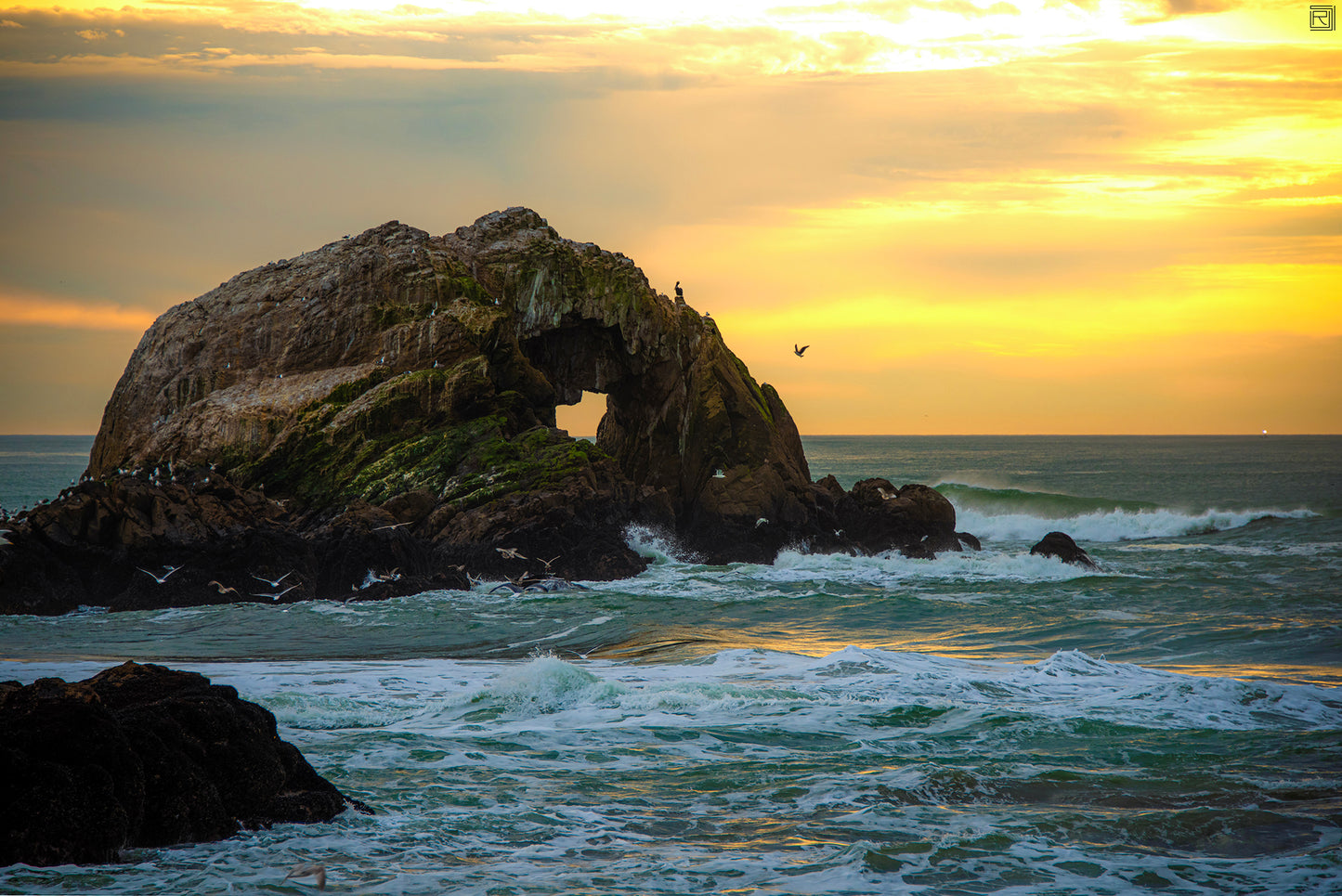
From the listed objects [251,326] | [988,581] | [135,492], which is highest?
[251,326]

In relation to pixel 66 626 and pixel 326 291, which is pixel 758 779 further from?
pixel 326 291

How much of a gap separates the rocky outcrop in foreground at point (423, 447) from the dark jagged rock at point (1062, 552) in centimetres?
342

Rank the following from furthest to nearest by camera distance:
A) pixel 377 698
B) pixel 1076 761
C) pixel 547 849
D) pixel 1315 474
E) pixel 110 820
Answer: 1. pixel 1315 474
2. pixel 377 698
3. pixel 1076 761
4. pixel 547 849
5. pixel 110 820

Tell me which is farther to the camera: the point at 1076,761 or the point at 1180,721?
the point at 1180,721

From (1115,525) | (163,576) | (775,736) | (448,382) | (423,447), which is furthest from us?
(1115,525)

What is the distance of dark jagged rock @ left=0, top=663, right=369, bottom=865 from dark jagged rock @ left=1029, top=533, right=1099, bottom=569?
908 inches

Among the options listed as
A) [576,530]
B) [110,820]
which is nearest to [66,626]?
[576,530]

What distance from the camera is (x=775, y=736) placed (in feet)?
32.5

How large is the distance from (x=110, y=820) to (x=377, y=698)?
5.20 meters

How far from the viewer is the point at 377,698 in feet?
37.3

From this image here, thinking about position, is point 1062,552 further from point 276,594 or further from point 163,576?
point 163,576

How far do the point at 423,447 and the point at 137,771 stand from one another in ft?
66.2

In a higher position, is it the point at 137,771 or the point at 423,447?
the point at 423,447

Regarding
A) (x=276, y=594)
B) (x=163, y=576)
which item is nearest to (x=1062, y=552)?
(x=276, y=594)
